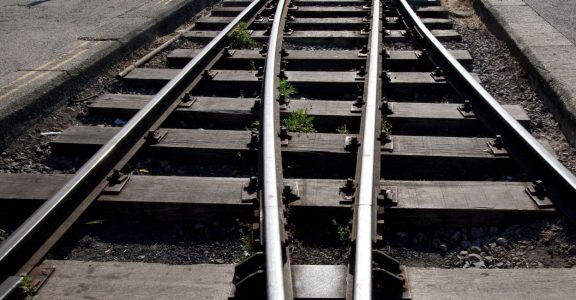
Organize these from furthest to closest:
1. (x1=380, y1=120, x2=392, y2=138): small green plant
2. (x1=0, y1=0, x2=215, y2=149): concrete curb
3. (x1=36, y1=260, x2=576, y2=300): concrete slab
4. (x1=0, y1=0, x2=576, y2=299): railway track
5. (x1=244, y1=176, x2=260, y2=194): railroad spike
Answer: (x1=0, y1=0, x2=215, y2=149): concrete curb → (x1=380, y1=120, x2=392, y2=138): small green plant → (x1=244, y1=176, x2=260, y2=194): railroad spike → (x1=0, y1=0, x2=576, y2=299): railway track → (x1=36, y1=260, x2=576, y2=300): concrete slab

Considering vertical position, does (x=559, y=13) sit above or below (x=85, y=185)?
above

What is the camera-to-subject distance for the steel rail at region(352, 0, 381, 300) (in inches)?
96.8

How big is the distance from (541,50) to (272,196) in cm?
422

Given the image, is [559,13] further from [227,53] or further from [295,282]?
[295,282]

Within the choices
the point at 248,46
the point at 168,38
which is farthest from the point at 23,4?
the point at 248,46

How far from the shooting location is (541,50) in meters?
5.98

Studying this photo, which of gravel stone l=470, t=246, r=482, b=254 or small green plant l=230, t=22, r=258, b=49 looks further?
small green plant l=230, t=22, r=258, b=49

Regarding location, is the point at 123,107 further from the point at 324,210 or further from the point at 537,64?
the point at 537,64

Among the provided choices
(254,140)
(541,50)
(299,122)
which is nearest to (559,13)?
(541,50)

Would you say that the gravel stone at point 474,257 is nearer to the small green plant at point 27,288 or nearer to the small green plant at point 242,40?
the small green plant at point 27,288

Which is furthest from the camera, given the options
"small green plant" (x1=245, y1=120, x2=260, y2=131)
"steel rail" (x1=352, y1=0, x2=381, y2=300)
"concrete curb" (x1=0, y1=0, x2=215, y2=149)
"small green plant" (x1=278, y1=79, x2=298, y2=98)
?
"small green plant" (x1=278, y1=79, x2=298, y2=98)

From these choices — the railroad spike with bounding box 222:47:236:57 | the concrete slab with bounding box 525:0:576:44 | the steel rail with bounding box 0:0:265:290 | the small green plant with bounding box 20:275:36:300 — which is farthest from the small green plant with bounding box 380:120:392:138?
the concrete slab with bounding box 525:0:576:44

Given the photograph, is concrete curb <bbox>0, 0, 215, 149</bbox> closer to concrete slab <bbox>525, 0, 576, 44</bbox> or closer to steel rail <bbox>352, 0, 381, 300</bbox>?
steel rail <bbox>352, 0, 381, 300</bbox>

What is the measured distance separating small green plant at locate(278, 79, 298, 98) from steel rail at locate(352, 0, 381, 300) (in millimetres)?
677
